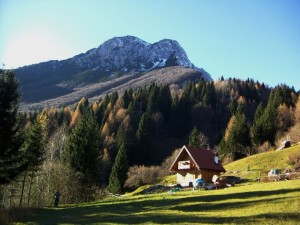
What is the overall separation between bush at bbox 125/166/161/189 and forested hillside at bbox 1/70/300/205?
3.01m

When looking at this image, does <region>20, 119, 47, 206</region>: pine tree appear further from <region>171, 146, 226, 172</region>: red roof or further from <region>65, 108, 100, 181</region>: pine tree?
<region>171, 146, 226, 172</region>: red roof

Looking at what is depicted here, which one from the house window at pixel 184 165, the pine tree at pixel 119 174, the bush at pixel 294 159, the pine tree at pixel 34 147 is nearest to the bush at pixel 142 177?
the pine tree at pixel 119 174

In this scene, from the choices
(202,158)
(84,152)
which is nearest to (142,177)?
(202,158)

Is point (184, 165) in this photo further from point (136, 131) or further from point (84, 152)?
point (136, 131)

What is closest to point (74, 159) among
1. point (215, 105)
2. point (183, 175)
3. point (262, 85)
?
point (183, 175)

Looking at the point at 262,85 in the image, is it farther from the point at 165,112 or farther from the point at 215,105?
the point at 165,112

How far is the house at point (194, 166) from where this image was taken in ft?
194

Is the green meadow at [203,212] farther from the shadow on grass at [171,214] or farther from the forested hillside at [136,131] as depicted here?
the forested hillside at [136,131]

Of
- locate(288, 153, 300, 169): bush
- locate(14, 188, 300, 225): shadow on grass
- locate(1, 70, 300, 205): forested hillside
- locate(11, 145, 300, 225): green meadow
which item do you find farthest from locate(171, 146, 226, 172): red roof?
locate(14, 188, 300, 225): shadow on grass

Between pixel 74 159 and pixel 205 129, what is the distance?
90.0m

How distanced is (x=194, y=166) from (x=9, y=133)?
113 ft

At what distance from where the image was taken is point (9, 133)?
3183 centimetres

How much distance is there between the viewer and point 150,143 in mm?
114688

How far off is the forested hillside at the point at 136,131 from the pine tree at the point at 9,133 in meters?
11.1
